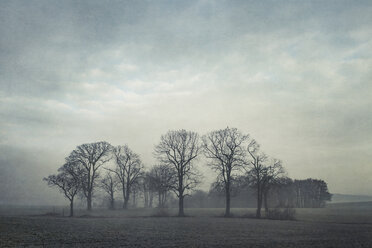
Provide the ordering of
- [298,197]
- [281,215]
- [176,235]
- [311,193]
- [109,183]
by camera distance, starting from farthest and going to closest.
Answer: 1. [298,197]
2. [311,193]
3. [109,183]
4. [281,215]
5. [176,235]

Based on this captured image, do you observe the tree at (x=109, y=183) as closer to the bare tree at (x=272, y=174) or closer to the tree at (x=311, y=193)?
the bare tree at (x=272, y=174)

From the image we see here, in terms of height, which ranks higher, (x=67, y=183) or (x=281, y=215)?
(x=67, y=183)

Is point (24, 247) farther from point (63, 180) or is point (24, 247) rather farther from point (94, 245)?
point (63, 180)

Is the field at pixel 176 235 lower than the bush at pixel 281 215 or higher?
higher

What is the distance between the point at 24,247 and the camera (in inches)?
580

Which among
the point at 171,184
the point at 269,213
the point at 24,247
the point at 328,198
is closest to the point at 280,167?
the point at 269,213

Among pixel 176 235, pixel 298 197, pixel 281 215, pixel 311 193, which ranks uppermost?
pixel 176 235

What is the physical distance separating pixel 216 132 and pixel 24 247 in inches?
1552

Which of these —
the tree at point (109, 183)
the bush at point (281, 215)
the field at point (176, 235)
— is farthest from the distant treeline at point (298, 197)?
the field at point (176, 235)

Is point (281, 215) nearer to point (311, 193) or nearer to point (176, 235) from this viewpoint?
point (176, 235)

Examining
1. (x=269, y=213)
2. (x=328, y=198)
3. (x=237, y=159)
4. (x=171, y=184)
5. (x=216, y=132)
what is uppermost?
(x=216, y=132)

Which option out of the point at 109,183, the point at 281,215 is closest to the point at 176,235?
the point at 281,215

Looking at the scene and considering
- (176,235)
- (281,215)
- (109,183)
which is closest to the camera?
(176,235)

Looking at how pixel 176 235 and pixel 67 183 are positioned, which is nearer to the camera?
pixel 176 235
